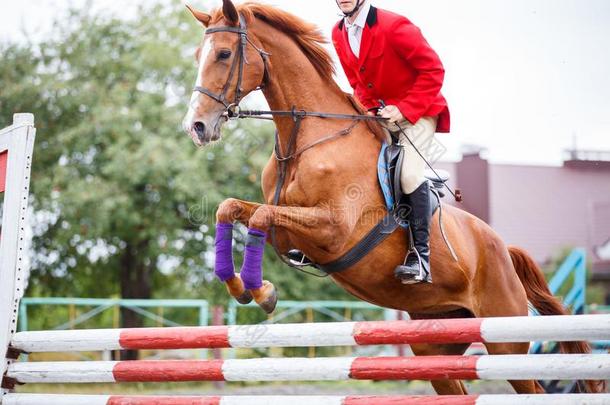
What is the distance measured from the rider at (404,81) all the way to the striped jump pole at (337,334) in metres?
0.84

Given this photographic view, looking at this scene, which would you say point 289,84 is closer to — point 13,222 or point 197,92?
point 197,92

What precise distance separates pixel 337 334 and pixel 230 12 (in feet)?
5.97

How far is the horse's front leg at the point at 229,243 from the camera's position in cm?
363

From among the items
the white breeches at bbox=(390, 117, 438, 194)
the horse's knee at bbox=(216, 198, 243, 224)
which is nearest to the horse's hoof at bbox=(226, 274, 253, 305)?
the horse's knee at bbox=(216, 198, 243, 224)

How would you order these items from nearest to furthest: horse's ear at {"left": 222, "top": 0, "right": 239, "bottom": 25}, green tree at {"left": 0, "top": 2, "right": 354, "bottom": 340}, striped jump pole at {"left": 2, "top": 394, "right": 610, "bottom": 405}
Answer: striped jump pole at {"left": 2, "top": 394, "right": 610, "bottom": 405} < horse's ear at {"left": 222, "top": 0, "right": 239, "bottom": 25} < green tree at {"left": 0, "top": 2, "right": 354, "bottom": 340}

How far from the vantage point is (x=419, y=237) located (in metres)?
4.11

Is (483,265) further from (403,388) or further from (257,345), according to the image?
(403,388)

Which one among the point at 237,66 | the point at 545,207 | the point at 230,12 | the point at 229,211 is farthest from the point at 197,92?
the point at 545,207

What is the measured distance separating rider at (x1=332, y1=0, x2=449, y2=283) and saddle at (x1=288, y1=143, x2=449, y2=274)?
51 millimetres

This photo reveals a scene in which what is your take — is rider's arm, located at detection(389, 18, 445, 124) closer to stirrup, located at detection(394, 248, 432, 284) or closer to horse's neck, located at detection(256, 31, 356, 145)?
horse's neck, located at detection(256, 31, 356, 145)

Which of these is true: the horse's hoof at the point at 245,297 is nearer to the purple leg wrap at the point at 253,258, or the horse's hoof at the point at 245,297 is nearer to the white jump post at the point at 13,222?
the purple leg wrap at the point at 253,258

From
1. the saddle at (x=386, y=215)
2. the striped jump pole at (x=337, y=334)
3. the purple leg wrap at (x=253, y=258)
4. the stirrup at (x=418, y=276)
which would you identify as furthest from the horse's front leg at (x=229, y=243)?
the stirrup at (x=418, y=276)

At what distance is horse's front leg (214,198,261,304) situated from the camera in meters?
3.63

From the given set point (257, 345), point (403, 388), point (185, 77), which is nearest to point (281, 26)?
point (257, 345)
